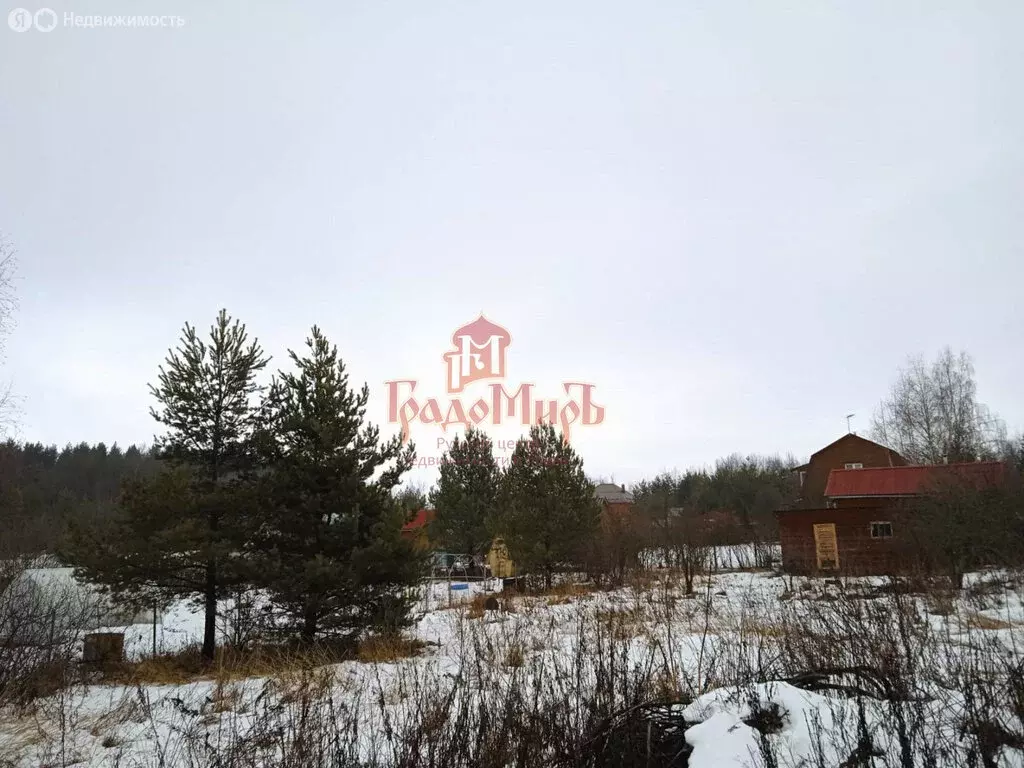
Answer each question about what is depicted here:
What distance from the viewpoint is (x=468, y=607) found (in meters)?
13.3

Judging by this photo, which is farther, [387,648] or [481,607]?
[481,607]

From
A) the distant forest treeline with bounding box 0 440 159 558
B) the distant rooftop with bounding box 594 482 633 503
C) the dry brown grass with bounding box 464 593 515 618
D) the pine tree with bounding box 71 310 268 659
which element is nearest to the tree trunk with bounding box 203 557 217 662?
the pine tree with bounding box 71 310 268 659

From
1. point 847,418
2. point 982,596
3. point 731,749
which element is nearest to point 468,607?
point 982,596

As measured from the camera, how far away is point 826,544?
2239 centimetres

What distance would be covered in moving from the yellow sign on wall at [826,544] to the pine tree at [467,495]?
12726mm

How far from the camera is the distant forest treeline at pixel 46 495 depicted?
1320 centimetres

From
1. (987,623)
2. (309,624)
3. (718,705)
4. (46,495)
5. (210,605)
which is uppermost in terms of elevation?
(46,495)

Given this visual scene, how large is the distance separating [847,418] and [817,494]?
294 inches

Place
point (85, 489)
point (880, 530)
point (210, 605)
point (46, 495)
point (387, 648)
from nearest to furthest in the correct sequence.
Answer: point (387, 648)
point (210, 605)
point (880, 530)
point (46, 495)
point (85, 489)

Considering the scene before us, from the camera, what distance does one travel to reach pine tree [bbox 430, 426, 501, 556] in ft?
92.5

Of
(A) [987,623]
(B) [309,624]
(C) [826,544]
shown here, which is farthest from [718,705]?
(C) [826,544]

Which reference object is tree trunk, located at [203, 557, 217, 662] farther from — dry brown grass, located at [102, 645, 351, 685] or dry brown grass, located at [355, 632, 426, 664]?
dry brown grass, located at [355, 632, 426, 664]

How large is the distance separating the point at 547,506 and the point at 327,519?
11005mm

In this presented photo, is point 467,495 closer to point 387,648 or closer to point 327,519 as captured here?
point 327,519
